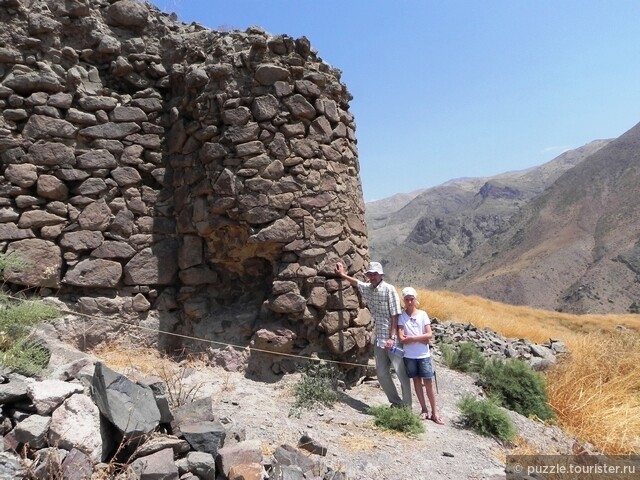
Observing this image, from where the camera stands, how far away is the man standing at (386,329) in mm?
5203

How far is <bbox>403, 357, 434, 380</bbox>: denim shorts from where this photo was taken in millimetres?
5117

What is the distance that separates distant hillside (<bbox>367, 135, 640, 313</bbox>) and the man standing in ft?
122

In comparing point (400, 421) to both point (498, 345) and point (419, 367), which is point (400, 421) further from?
point (498, 345)

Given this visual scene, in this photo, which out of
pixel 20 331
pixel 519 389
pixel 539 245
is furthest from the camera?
pixel 539 245

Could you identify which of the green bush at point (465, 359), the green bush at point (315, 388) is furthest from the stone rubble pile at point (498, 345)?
the green bush at point (315, 388)

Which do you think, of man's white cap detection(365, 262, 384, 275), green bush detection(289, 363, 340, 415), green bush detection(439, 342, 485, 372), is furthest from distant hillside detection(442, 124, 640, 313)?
green bush detection(289, 363, 340, 415)

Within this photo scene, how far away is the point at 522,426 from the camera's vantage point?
18.3 feet

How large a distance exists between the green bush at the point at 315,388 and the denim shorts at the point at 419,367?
0.88 m

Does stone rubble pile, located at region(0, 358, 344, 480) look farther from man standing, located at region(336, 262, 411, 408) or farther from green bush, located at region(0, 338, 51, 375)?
man standing, located at region(336, 262, 411, 408)

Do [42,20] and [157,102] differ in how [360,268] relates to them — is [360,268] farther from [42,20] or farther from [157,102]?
[42,20]

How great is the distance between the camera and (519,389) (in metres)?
6.30

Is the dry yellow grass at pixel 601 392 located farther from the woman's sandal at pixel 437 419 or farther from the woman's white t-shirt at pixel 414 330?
the woman's white t-shirt at pixel 414 330

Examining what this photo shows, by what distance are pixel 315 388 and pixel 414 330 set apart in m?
1.29

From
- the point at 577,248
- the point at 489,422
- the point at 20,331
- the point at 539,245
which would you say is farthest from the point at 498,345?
the point at 539,245
